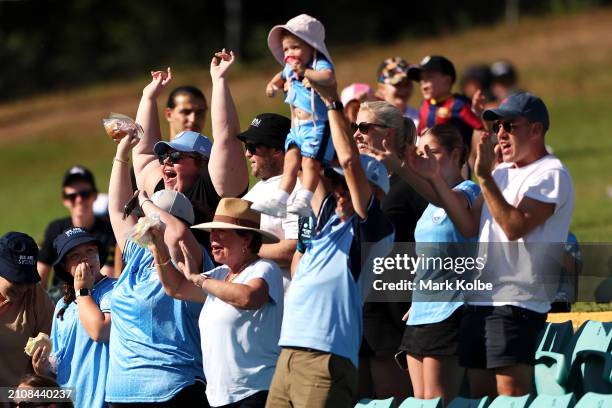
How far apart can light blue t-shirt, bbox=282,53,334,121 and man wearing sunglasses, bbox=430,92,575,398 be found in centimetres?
83

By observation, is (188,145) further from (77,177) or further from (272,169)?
(77,177)

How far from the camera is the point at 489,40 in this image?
36844mm

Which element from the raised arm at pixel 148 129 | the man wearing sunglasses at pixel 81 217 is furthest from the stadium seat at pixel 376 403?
the man wearing sunglasses at pixel 81 217

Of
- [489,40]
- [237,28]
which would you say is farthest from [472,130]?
[237,28]

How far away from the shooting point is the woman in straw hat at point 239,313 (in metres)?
7.69

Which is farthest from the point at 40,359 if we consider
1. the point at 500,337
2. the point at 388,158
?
the point at 500,337

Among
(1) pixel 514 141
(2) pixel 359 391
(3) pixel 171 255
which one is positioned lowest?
(2) pixel 359 391

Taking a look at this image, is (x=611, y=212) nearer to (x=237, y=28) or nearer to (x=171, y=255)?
(x=171, y=255)

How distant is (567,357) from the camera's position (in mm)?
8453

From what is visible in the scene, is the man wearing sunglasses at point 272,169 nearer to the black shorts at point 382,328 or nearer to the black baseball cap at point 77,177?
the black shorts at point 382,328

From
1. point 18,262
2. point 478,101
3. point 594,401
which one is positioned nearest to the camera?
point 594,401

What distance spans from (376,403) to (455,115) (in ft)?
12.8

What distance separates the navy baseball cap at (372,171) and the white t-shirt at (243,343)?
776 millimetres

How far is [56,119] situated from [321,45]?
97.3 feet
